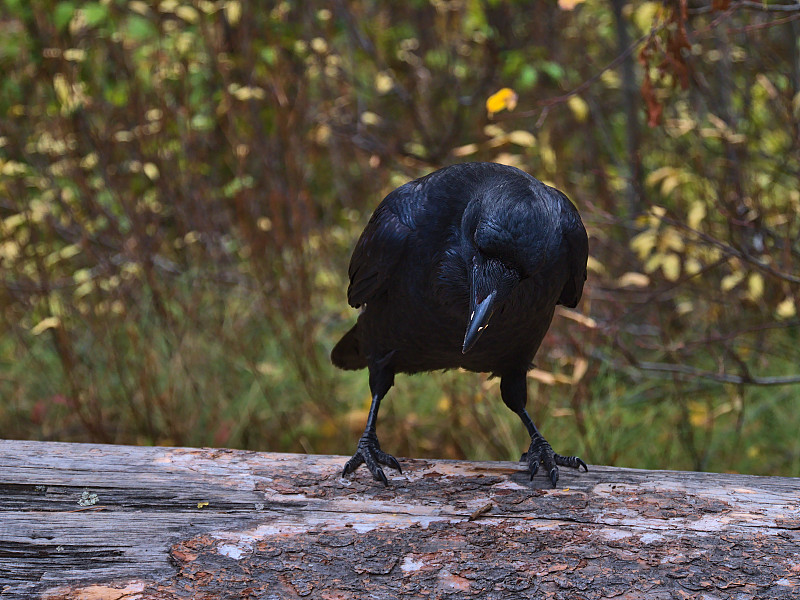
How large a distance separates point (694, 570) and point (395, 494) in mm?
873

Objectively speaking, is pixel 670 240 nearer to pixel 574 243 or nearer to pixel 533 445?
pixel 574 243

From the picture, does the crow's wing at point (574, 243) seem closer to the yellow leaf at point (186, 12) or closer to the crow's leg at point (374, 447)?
the crow's leg at point (374, 447)

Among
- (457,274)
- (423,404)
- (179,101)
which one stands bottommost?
(423,404)

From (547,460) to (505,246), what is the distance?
0.92m

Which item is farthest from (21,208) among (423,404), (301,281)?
(423,404)

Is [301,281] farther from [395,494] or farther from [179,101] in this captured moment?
[395,494]

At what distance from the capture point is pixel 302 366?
4.40 meters

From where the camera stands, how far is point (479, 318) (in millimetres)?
2061

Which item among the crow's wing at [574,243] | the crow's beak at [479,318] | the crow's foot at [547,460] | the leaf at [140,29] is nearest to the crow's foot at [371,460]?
the crow's foot at [547,460]

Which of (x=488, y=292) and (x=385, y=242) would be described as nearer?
(x=488, y=292)

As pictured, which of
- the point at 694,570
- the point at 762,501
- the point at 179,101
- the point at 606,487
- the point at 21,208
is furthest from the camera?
the point at 179,101

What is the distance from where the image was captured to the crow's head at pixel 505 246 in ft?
6.67

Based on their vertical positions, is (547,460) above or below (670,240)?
below

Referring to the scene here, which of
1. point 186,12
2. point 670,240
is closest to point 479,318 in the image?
point 670,240
